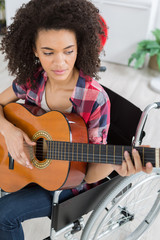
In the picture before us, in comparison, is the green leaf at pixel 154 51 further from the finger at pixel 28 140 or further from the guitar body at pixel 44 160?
the finger at pixel 28 140

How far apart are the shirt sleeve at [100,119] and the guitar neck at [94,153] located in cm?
14

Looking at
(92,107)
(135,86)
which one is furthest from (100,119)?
(135,86)

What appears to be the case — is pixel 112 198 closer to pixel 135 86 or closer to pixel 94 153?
pixel 94 153

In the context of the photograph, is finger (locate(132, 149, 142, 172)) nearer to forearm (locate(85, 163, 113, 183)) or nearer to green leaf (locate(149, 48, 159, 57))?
forearm (locate(85, 163, 113, 183))

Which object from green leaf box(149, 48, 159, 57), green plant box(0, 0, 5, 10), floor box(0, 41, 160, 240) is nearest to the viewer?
floor box(0, 41, 160, 240)

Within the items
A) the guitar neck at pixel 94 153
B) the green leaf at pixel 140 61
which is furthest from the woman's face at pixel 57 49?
the green leaf at pixel 140 61

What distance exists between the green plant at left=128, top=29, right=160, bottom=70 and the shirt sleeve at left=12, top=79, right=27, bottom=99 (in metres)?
Result: 2.18

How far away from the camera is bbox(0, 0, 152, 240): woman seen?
3.30ft

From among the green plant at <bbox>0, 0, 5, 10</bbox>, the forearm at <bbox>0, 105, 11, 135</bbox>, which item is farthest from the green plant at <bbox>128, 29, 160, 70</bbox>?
the forearm at <bbox>0, 105, 11, 135</bbox>

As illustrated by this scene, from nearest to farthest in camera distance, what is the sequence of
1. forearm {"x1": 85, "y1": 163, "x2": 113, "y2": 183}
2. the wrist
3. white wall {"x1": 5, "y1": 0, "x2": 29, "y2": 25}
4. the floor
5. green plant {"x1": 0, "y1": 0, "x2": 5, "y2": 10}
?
forearm {"x1": 85, "y1": 163, "x2": 113, "y2": 183}
the wrist
the floor
white wall {"x1": 5, "y1": 0, "x2": 29, "y2": 25}
green plant {"x1": 0, "y1": 0, "x2": 5, "y2": 10}

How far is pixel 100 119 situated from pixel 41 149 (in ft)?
0.90

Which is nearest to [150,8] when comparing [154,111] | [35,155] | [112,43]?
[112,43]

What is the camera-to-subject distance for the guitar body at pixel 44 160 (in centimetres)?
111

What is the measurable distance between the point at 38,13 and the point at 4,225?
838 millimetres
